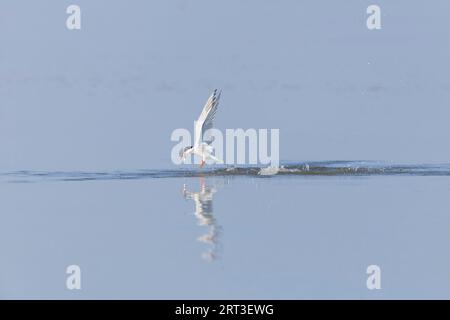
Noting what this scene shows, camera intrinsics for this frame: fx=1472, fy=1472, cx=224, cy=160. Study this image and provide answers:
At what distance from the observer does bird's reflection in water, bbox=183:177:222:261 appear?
1588 centimetres

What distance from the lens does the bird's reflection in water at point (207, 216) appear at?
15.9 m

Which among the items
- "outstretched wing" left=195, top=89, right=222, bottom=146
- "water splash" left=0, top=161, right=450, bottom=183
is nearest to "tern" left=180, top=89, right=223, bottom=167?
"outstretched wing" left=195, top=89, right=222, bottom=146

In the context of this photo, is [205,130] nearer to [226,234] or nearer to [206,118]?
[206,118]

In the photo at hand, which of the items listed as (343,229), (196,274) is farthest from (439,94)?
(196,274)

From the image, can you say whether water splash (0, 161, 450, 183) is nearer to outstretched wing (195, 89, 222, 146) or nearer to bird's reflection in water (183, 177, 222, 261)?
outstretched wing (195, 89, 222, 146)

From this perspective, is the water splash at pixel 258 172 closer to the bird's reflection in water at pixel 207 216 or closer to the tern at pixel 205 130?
the tern at pixel 205 130

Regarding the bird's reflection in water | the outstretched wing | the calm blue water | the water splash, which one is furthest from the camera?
the outstretched wing

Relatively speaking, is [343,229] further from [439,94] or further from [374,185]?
[439,94]

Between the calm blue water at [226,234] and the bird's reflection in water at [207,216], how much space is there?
21 millimetres

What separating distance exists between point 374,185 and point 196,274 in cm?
638

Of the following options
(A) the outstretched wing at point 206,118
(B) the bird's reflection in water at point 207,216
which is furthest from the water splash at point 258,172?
(B) the bird's reflection in water at point 207,216

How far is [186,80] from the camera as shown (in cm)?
4144

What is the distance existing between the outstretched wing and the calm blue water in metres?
0.68

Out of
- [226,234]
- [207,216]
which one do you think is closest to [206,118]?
[207,216]
